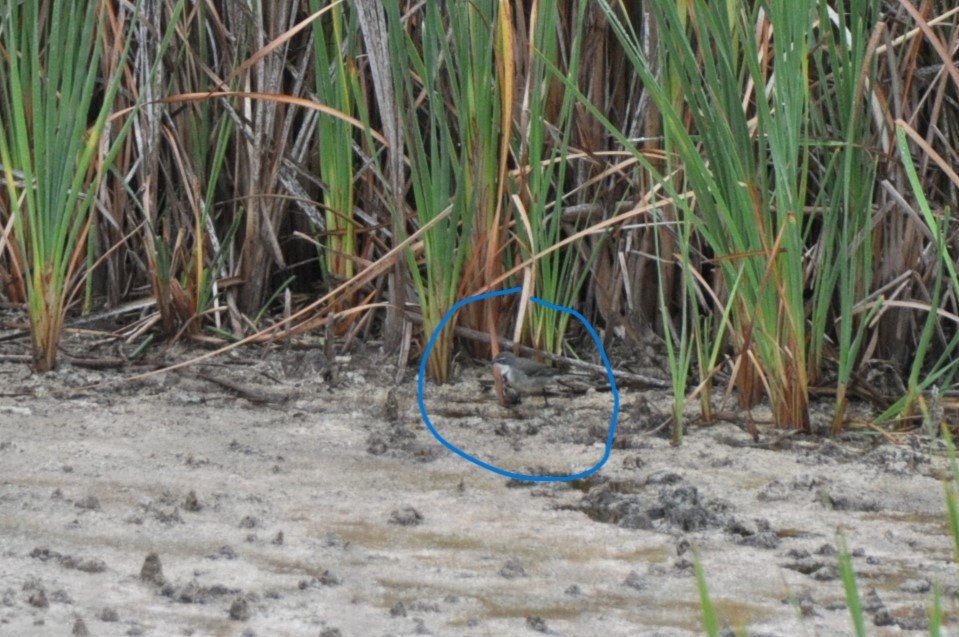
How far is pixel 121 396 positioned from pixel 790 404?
50.8 inches

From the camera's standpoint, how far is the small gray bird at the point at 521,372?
2.93 m

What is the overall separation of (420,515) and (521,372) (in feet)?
2.47

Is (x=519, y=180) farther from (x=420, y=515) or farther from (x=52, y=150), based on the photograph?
(x=420, y=515)

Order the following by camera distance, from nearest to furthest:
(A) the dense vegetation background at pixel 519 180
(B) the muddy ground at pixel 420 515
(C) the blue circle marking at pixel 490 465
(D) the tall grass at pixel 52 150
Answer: (B) the muddy ground at pixel 420 515, (C) the blue circle marking at pixel 490 465, (A) the dense vegetation background at pixel 519 180, (D) the tall grass at pixel 52 150

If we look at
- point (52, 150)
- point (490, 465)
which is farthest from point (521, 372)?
point (52, 150)

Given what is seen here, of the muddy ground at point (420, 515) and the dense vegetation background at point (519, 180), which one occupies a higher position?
the dense vegetation background at point (519, 180)

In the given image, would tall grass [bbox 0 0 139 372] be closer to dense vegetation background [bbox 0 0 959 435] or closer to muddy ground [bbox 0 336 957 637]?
dense vegetation background [bbox 0 0 959 435]

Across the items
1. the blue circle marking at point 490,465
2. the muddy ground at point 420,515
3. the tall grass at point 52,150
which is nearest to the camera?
the muddy ground at point 420,515

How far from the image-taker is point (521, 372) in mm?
2947

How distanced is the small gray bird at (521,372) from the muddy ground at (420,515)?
0.19 feet

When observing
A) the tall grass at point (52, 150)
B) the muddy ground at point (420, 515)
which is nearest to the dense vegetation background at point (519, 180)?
the tall grass at point (52, 150)

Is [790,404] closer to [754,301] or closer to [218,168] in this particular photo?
[754,301]

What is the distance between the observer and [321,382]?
A: 123 inches

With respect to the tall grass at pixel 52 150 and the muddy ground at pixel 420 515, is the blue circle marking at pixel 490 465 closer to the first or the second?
the muddy ground at pixel 420 515
